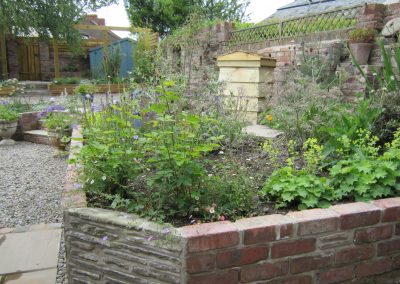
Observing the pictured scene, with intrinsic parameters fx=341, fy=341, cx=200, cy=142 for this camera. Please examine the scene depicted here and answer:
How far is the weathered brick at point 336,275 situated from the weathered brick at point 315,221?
0.23 meters

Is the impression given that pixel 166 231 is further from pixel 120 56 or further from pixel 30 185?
pixel 120 56

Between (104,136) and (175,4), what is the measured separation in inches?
585

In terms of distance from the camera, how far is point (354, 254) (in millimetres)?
1745

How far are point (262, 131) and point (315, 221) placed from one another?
2166 mm

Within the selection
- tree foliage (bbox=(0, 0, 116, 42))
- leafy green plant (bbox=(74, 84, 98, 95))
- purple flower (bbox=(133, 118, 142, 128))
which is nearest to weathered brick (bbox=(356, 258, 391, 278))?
purple flower (bbox=(133, 118, 142, 128))

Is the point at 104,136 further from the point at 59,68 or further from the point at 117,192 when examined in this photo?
the point at 59,68

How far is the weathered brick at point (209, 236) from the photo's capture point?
4.84 ft

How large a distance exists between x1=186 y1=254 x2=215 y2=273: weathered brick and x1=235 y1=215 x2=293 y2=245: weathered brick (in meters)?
0.17

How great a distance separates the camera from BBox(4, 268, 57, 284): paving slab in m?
2.00

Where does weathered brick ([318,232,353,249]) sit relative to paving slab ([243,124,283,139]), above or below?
below

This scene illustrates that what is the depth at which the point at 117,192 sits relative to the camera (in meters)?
1.99

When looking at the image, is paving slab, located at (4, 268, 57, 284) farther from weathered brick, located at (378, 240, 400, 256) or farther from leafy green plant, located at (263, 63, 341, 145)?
leafy green plant, located at (263, 63, 341, 145)

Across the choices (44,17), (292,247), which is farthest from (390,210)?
(44,17)

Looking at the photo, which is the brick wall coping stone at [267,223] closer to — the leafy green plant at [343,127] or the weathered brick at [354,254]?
the weathered brick at [354,254]
